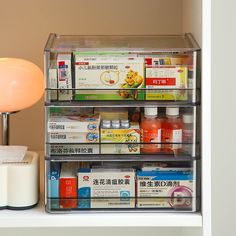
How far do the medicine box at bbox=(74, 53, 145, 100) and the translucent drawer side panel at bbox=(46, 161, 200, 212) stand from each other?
13 cm

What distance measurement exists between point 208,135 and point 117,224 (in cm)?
20

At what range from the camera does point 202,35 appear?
0.82 metres

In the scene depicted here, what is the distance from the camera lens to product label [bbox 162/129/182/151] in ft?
2.82

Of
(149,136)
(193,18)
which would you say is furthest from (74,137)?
(193,18)

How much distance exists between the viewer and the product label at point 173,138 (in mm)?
860

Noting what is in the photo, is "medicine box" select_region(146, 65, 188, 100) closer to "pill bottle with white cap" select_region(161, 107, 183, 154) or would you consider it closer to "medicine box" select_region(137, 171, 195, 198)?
"pill bottle with white cap" select_region(161, 107, 183, 154)

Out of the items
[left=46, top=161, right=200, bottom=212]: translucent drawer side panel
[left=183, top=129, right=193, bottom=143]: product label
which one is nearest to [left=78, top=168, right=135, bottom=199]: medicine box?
[left=46, top=161, right=200, bottom=212]: translucent drawer side panel

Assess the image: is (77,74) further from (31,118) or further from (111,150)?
(31,118)

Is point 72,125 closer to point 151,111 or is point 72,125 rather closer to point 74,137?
point 74,137

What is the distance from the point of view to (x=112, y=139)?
2.82ft

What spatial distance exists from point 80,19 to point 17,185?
1.43ft

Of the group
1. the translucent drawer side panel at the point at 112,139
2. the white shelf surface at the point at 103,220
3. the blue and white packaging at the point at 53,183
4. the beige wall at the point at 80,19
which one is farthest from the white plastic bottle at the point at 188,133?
the beige wall at the point at 80,19

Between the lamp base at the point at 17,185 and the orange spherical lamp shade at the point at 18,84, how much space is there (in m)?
0.11

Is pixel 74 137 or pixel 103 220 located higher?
pixel 74 137
